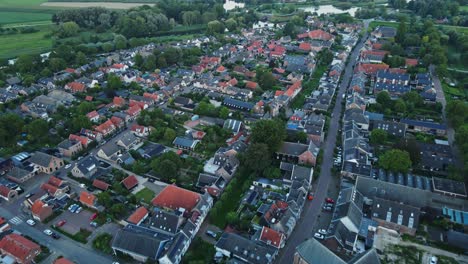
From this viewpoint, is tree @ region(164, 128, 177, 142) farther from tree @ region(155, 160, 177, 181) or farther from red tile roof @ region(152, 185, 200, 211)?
red tile roof @ region(152, 185, 200, 211)

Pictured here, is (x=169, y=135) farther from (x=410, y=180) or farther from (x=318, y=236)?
Answer: (x=410, y=180)

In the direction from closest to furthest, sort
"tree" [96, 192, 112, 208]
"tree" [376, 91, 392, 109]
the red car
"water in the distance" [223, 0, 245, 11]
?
the red car → "tree" [96, 192, 112, 208] → "tree" [376, 91, 392, 109] → "water in the distance" [223, 0, 245, 11]

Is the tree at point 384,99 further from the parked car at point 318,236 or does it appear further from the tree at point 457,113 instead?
the parked car at point 318,236

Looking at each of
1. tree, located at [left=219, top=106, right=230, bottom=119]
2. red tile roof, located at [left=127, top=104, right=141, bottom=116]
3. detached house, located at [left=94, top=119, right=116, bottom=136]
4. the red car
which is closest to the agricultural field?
red tile roof, located at [left=127, top=104, right=141, bottom=116]

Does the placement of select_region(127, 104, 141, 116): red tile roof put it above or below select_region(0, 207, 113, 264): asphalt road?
above

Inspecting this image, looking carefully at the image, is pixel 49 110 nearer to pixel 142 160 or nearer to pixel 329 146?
pixel 142 160

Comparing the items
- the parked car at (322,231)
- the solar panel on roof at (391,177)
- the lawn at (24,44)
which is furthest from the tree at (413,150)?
the lawn at (24,44)

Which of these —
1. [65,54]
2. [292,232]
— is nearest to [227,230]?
[292,232]

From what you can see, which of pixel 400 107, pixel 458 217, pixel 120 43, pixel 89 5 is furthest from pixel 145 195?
pixel 89 5
